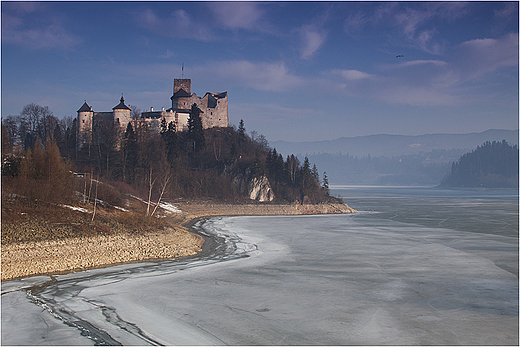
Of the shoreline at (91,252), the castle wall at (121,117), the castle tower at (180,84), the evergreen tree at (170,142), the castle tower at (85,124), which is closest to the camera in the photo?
the shoreline at (91,252)

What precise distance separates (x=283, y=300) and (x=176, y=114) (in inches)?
2325

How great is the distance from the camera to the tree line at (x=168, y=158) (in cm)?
5491

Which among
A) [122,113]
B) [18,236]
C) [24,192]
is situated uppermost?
Answer: [122,113]

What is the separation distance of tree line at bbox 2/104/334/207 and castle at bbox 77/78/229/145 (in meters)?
0.85

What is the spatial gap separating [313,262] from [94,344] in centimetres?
1334

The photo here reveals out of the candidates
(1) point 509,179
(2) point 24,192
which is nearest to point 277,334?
(2) point 24,192

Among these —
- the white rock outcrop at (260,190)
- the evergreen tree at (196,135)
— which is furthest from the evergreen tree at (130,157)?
the white rock outcrop at (260,190)

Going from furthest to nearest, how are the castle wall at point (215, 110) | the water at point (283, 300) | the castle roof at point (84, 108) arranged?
the castle wall at point (215, 110), the castle roof at point (84, 108), the water at point (283, 300)

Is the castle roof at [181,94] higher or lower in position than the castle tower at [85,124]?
higher

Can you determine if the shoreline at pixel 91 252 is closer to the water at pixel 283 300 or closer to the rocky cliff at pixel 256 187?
the water at pixel 283 300

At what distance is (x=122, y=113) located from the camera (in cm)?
6269

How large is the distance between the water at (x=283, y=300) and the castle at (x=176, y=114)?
45.7m

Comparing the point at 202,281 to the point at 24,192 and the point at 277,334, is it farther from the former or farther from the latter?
Answer: the point at 24,192

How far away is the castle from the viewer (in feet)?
204
